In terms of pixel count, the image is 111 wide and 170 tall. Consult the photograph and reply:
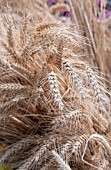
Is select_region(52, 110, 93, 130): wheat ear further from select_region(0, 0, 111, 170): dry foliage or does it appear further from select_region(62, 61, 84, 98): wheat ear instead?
select_region(62, 61, 84, 98): wheat ear

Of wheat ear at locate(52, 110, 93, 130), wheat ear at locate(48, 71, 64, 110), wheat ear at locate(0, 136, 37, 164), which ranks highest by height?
wheat ear at locate(48, 71, 64, 110)

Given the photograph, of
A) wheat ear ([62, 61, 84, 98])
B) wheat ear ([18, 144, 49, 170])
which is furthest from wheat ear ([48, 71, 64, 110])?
wheat ear ([18, 144, 49, 170])

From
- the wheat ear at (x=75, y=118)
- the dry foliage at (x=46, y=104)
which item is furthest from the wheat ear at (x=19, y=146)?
the wheat ear at (x=75, y=118)

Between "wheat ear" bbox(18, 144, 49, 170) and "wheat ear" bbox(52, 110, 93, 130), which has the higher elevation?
"wheat ear" bbox(52, 110, 93, 130)

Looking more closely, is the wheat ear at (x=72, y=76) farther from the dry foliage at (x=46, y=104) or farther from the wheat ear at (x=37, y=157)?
the wheat ear at (x=37, y=157)

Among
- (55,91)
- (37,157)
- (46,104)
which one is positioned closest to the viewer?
(55,91)

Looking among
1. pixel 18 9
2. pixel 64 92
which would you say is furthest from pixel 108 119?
pixel 18 9

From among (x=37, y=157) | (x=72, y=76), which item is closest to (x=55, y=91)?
(x=72, y=76)

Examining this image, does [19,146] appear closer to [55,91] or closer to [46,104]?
[46,104]

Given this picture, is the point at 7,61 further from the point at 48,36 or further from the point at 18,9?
the point at 18,9
